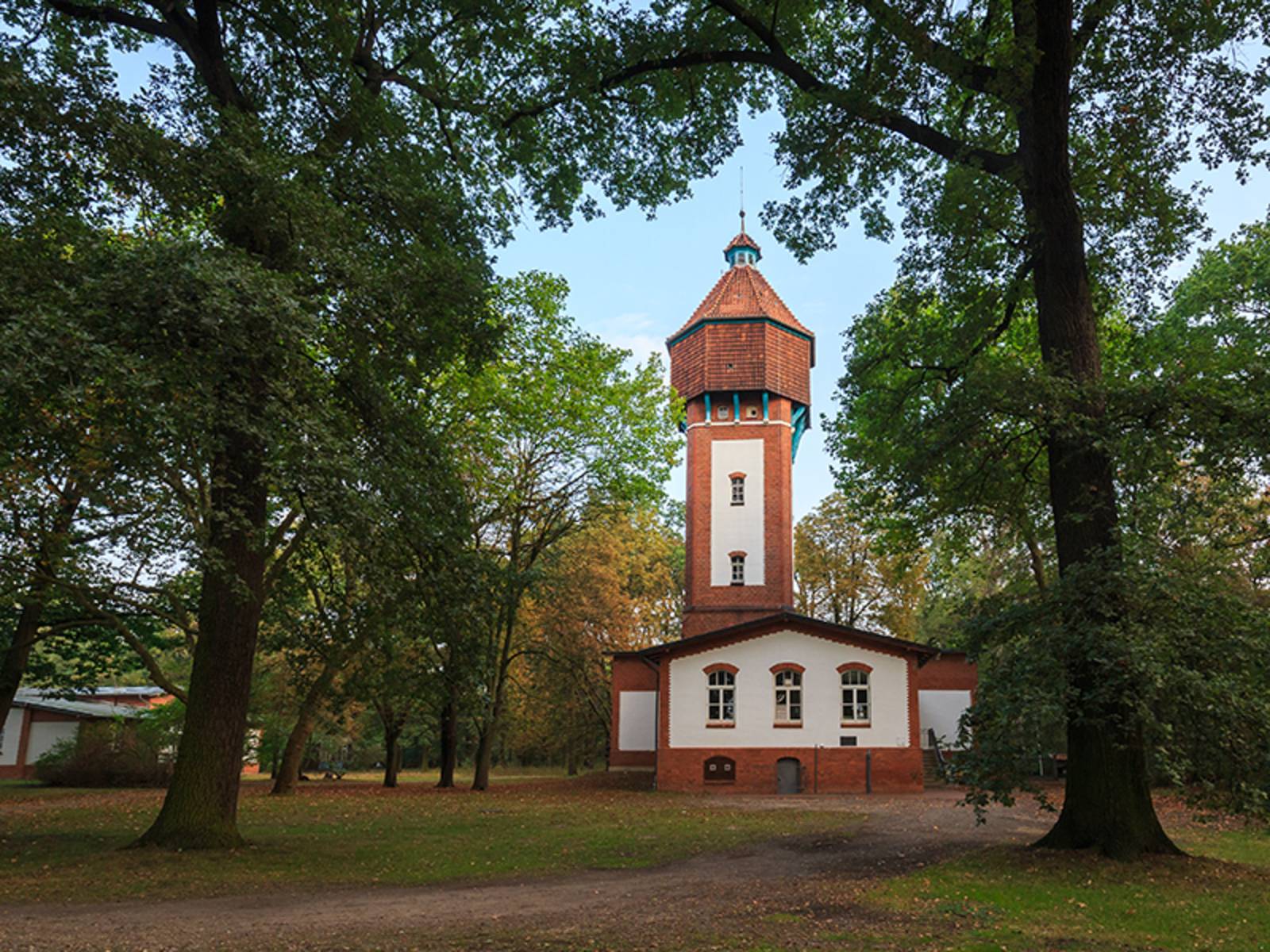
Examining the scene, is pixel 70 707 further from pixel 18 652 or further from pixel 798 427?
pixel 798 427

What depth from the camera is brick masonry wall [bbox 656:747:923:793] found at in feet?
88.0

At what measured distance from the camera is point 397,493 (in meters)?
10.5

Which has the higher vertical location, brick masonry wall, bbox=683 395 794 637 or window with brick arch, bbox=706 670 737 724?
brick masonry wall, bbox=683 395 794 637

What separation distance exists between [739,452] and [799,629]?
28.8ft

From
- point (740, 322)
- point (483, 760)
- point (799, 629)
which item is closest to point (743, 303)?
point (740, 322)

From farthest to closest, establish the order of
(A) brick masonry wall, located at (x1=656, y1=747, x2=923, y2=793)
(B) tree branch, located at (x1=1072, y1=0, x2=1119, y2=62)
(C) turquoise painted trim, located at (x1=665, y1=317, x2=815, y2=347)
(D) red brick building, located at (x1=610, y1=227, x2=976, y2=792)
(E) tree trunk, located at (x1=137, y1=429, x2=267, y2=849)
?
(C) turquoise painted trim, located at (x1=665, y1=317, x2=815, y2=347) → (D) red brick building, located at (x1=610, y1=227, x2=976, y2=792) → (A) brick masonry wall, located at (x1=656, y1=747, x2=923, y2=793) → (E) tree trunk, located at (x1=137, y1=429, x2=267, y2=849) → (B) tree branch, located at (x1=1072, y1=0, x2=1119, y2=62)

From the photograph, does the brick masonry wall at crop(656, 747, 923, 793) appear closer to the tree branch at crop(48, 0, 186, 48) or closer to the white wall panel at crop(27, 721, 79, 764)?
the tree branch at crop(48, 0, 186, 48)

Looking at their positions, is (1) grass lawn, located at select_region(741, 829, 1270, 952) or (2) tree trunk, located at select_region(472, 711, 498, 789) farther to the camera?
(2) tree trunk, located at select_region(472, 711, 498, 789)

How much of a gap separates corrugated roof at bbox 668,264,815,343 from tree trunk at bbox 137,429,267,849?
26.7 meters

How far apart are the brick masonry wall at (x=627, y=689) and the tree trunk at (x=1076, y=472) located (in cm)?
2245

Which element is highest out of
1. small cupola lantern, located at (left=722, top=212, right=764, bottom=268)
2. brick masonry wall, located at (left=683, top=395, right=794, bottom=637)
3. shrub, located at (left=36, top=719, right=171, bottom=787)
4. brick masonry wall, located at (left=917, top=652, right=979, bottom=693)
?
small cupola lantern, located at (left=722, top=212, right=764, bottom=268)

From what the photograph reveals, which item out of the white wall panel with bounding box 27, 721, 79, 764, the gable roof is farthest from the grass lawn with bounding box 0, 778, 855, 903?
the white wall panel with bounding box 27, 721, 79, 764

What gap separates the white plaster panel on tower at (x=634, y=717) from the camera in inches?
1307

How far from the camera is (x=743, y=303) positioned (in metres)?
36.7
